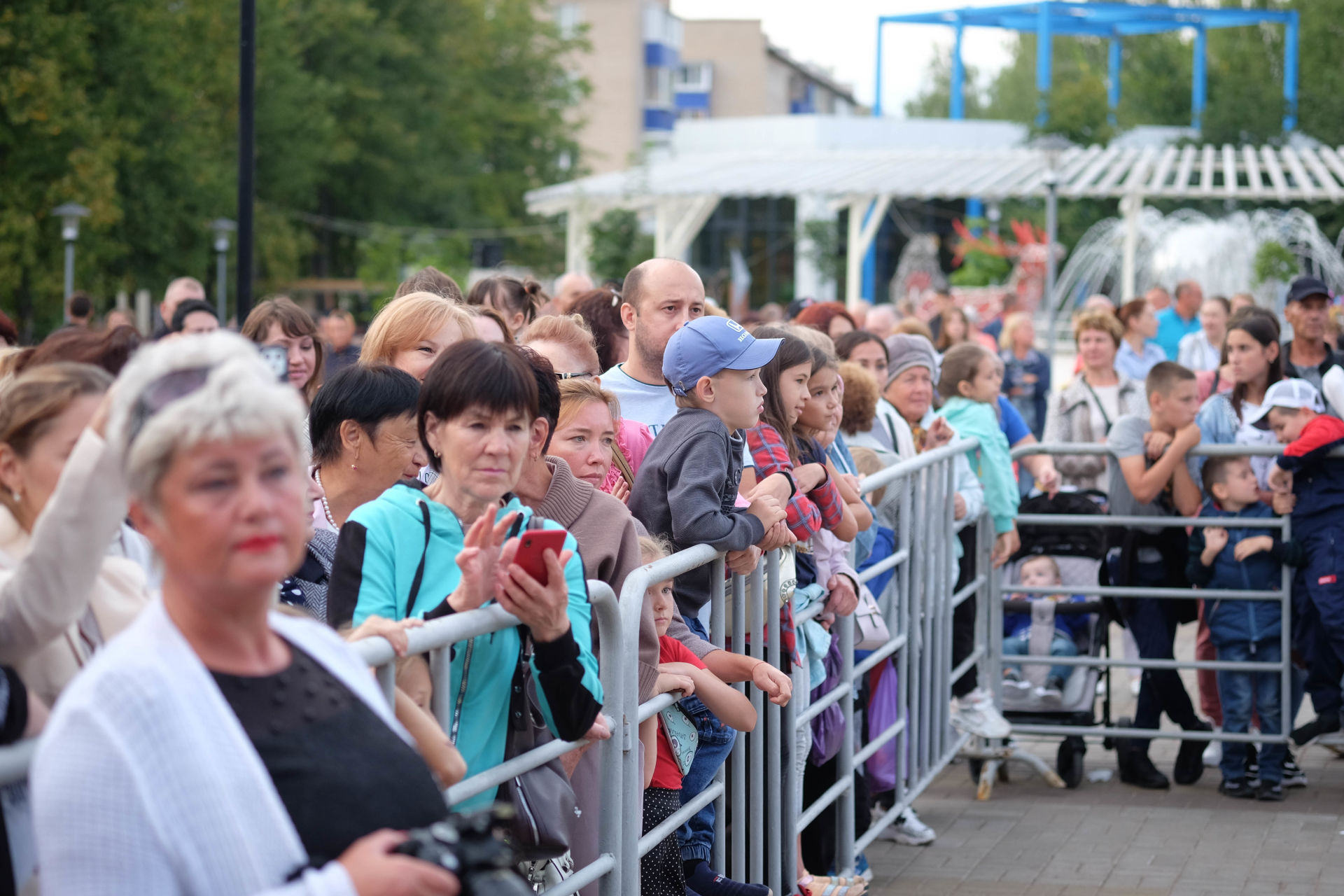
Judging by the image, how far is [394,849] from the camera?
1863mm

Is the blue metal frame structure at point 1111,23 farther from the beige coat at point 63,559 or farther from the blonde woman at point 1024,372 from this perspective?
the beige coat at point 63,559

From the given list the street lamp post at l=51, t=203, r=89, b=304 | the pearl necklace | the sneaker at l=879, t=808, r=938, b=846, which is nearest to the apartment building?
the street lamp post at l=51, t=203, r=89, b=304

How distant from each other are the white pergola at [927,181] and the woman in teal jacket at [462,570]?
22.6 meters

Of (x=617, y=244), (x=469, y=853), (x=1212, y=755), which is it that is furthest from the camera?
(x=617, y=244)

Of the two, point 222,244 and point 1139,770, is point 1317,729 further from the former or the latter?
point 222,244

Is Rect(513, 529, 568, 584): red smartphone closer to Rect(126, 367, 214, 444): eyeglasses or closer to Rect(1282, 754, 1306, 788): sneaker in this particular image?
Rect(126, 367, 214, 444): eyeglasses

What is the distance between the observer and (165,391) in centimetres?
187

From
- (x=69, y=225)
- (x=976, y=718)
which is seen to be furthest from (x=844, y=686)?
(x=69, y=225)

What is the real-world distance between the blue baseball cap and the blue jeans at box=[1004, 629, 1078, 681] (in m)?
3.66

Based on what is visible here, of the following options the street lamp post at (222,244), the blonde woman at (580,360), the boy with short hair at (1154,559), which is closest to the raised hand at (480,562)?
the blonde woman at (580,360)

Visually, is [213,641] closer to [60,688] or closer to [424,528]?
[60,688]

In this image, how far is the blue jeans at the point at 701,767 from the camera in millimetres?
4195

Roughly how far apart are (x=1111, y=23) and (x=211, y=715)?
5044 cm

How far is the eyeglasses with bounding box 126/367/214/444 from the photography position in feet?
6.14
